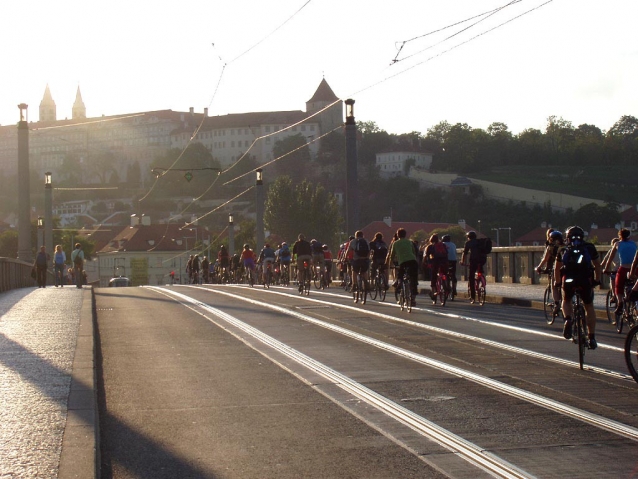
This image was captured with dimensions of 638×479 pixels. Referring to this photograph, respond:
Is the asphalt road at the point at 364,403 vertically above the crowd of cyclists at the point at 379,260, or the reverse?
the crowd of cyclists at the point at 379,260

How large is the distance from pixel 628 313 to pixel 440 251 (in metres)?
8.74

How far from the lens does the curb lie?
6.21m

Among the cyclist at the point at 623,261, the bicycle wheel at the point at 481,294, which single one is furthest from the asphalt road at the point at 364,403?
the bicycle wheel at the point at 481,294

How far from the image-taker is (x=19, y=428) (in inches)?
291

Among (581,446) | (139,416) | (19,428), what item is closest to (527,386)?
(581,446)

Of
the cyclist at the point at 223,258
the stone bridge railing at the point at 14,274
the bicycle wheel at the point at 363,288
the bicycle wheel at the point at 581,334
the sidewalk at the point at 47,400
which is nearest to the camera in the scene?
the sidewalk at the point at 47,400

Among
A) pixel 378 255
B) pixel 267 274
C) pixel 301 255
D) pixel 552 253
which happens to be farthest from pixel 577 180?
pixel 552 253

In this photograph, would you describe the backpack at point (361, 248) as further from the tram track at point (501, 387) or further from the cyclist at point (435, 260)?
the tram track at point (501, 387)

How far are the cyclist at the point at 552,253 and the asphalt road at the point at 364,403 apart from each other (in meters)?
0.58

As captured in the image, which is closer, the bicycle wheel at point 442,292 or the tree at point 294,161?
the bicycle wheel at point 442,292

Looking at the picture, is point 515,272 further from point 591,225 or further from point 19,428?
point 591,225

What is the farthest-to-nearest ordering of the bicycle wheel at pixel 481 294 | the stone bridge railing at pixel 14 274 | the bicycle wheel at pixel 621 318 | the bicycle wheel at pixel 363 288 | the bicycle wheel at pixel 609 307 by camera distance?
the stone bridge railing at pixel 14 274 < the bicycle wheel at pixel 363 288 < the bicycle wheel at pixel 481 294 < the bicycle wheel at pixel 609 307 < the bicycle wheel at pixel 621 318

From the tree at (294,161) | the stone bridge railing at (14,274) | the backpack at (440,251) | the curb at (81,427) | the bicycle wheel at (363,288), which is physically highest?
the tree at (294,161)

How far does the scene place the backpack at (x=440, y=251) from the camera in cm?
2362
